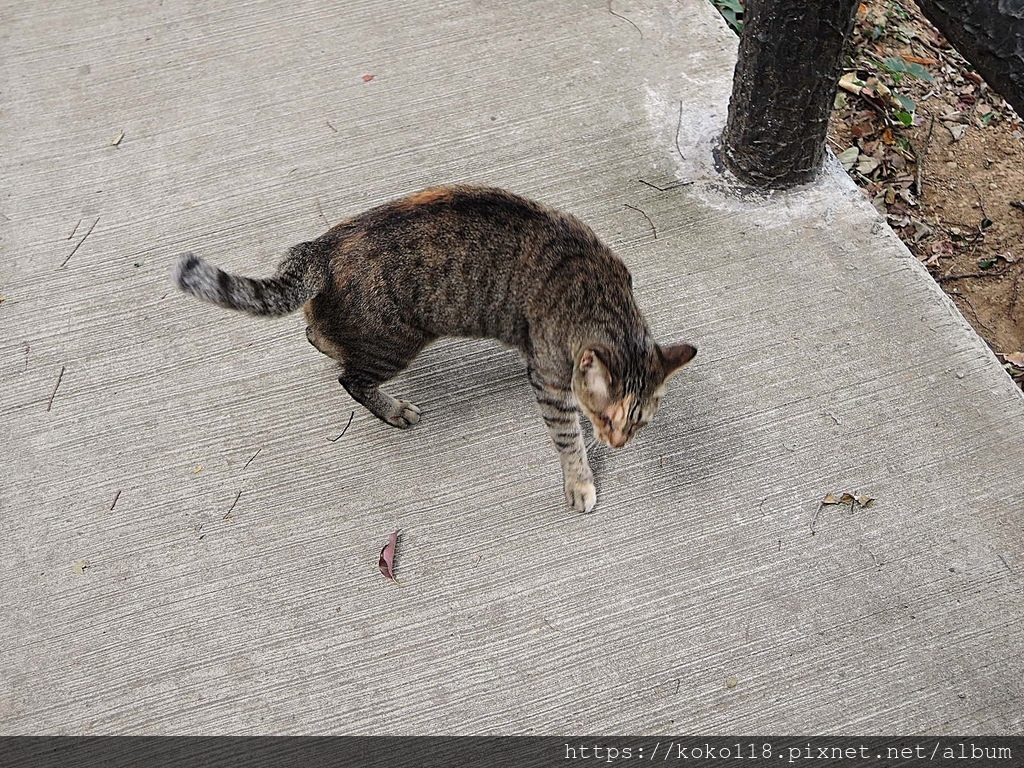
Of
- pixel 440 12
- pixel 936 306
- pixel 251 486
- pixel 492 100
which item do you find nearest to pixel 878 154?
pixel 936 306

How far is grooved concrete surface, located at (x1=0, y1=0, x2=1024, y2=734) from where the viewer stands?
250 centimetres

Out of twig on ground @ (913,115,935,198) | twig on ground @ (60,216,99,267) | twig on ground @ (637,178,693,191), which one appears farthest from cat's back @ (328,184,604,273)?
twig on ground @ (913,115,935,198)

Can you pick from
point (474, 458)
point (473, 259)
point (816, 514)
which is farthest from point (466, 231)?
point (816, 514)

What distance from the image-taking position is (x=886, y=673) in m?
2.46

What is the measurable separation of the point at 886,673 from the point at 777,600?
341 mm

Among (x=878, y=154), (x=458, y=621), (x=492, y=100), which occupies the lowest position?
(x=458, y=621)

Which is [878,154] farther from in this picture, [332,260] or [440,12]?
[332,260]

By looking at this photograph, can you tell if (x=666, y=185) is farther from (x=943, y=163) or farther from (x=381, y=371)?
(x=943, y=163)

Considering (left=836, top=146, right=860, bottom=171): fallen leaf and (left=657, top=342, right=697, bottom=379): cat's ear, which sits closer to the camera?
(left=657, top=342, right=697, bottom=379): cat's ear

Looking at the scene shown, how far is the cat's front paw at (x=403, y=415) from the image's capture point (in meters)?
2.99

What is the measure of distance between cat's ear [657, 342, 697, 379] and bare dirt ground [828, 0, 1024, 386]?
1.83 m

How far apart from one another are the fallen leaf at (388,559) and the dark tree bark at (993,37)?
80.5 inches

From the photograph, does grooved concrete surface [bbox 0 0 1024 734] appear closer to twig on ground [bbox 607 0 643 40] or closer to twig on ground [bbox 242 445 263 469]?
twig on ground [bbox 242 445 263 469]

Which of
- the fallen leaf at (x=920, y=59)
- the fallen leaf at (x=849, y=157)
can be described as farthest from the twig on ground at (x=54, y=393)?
the fallen leaf at (x=920, y=59)
